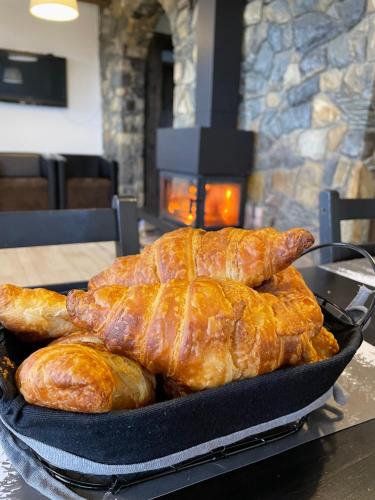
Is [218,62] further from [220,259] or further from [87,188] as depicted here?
[220,259]

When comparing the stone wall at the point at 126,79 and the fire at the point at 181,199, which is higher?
the stone wall at the point at 126,79

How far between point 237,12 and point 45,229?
93.6 inches

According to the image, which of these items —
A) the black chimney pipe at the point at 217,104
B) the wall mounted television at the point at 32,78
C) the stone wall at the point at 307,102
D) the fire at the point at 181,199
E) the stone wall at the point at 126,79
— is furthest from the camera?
the wall mounted television at the point at 32,78

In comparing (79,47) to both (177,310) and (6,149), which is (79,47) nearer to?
(6,149)

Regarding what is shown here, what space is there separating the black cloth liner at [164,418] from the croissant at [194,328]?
0.05ft

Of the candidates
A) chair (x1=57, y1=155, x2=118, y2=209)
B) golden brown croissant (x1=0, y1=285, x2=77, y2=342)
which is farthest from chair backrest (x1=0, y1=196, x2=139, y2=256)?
chair (x1=57, y1=155, x2=118, y2=209)

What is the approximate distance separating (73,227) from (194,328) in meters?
0.73

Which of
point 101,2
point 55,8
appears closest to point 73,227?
point 55,8

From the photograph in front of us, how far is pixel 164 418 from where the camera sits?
1.02ft

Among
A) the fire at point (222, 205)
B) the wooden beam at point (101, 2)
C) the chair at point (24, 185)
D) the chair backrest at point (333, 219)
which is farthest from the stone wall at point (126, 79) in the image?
the chair backrest at point (333, 219)

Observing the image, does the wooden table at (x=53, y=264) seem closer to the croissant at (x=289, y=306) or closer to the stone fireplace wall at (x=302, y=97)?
the stone fireplace wall at (x=302, y=97)

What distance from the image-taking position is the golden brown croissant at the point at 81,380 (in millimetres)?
294

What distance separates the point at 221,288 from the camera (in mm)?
364

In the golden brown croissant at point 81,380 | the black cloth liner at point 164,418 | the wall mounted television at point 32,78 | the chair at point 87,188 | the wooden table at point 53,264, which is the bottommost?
the wooden table at point 53,264
